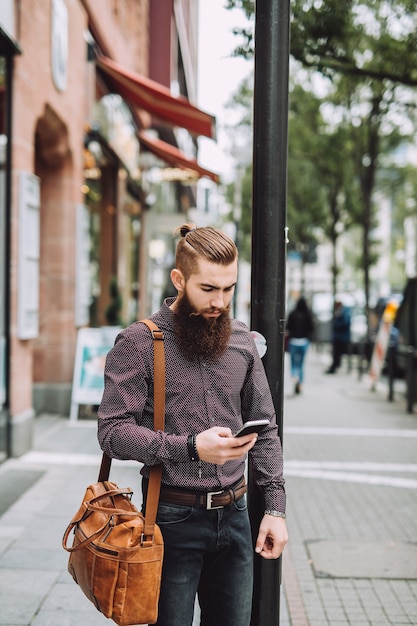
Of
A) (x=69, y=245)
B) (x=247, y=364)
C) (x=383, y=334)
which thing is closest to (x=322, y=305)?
(x=383, y=334)

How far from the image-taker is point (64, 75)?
9.26m

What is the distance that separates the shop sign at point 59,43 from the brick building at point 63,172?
0.02 m

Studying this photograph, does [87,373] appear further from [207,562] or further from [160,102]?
[207,562]

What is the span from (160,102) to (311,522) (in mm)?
7286

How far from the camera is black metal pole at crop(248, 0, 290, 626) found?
2.83m

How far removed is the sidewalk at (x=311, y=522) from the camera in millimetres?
4121

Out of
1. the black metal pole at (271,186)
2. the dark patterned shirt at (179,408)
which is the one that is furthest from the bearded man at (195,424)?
the black metal pole at (271,186)

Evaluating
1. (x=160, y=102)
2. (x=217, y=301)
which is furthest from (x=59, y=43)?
(x=217, y=301)

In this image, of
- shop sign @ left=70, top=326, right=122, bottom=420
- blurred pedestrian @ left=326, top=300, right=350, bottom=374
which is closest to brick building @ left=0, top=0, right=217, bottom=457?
shop sign @ left=70, top=326, right=122, bottom=420

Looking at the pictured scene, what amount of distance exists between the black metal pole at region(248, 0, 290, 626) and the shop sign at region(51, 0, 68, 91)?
20.7 feet

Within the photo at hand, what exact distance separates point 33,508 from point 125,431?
396cm

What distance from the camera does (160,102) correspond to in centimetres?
1116

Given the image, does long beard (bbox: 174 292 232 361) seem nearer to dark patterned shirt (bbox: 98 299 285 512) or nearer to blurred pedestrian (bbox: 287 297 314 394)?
dark patterned shirt (bbox: 98 299 285 512)

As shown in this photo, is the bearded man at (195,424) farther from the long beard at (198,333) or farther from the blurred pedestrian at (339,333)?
the blurred pedestrian at (339,333)
